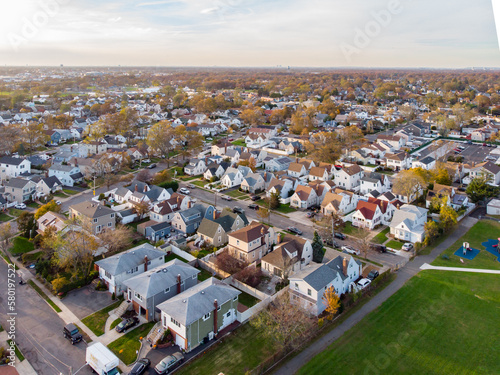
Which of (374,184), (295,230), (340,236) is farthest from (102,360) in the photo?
(374,184)

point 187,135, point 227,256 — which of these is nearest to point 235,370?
point 227,256

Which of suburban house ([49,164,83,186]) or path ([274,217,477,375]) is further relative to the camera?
suburban house ([49,164,83,186])

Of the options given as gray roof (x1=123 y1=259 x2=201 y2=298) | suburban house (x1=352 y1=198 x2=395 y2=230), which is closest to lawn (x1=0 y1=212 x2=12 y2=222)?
gray roof (x1=123 y1=259 x2=201 y2=298)

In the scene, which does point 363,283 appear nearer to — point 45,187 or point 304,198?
point 304,198

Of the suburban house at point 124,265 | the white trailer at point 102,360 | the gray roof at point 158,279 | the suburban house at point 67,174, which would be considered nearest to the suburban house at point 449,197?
the gray roof at point 158,279

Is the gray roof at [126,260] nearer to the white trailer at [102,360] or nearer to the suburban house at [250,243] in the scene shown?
the suburban house at [250,243]

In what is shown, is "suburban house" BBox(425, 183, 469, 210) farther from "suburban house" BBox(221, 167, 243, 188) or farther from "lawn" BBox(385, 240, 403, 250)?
"suburban house" BBox(221, 167, 243, 188)
